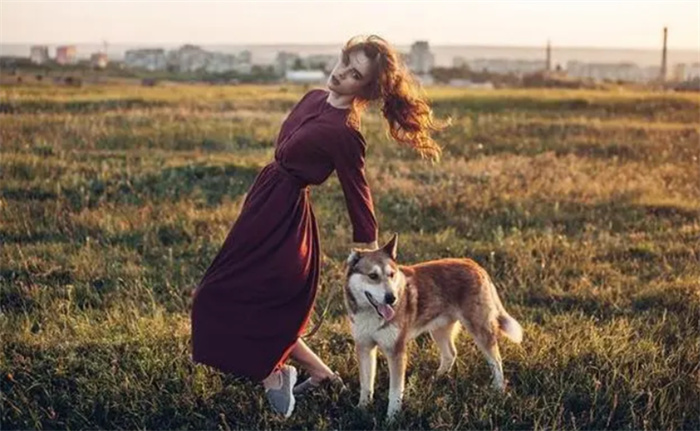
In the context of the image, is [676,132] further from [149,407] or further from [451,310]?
[149,407]

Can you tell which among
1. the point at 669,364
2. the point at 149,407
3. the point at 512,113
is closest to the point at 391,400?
the point at 149,407

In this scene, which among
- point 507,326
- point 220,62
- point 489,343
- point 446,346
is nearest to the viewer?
point 489,343

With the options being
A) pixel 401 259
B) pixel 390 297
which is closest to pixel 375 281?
pixel 390 297

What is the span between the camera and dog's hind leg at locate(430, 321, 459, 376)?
607 centimetres

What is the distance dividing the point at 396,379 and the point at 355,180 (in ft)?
4.48

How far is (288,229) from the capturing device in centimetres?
538

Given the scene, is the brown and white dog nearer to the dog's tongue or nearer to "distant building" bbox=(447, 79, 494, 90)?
the dog's tongue

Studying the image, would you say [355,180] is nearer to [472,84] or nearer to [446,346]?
[446,346]

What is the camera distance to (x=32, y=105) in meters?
25.8

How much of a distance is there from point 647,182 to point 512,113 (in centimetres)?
1346

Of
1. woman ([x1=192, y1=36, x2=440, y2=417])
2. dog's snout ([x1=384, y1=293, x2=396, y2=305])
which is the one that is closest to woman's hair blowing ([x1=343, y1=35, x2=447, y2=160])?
woman ([x1=192, y1=36, x2=440, y2=417])

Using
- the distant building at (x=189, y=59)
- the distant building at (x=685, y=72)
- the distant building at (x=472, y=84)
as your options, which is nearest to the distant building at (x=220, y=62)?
the distant building at (x=189, y=59)

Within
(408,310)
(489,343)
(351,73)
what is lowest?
(489,343)

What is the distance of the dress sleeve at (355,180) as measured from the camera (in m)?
5.16
